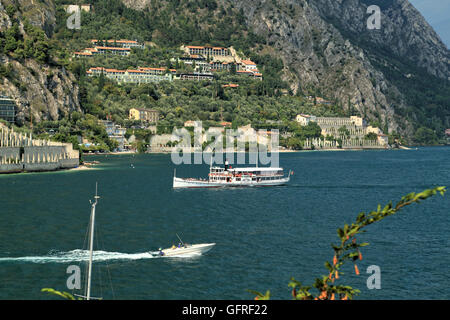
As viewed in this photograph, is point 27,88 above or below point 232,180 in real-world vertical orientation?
above

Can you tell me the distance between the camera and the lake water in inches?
1656

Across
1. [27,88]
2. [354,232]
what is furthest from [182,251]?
[27,88]

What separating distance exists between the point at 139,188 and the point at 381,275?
70499 millimetres

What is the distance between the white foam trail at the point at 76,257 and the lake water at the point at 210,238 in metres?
0.10

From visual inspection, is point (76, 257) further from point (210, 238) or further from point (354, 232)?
point (354, 232)

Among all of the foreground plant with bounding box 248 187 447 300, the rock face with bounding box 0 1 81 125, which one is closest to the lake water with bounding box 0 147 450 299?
the foreground plant with bounding box 248 187 447 300

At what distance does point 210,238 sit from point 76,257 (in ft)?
53.0

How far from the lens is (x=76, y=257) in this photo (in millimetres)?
49594

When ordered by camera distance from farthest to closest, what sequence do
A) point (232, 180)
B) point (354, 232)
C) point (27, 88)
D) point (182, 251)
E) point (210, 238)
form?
point (27, 88)
point (232, 180)
point (210, 238)
point (182, 251)
point (354, 232)

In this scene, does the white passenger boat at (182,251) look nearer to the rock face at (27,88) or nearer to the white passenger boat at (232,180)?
the white passenger boat at (232,180)

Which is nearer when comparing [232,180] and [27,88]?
[232,180]

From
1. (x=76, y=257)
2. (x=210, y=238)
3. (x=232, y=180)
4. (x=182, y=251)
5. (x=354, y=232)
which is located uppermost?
(x=354, y=232)

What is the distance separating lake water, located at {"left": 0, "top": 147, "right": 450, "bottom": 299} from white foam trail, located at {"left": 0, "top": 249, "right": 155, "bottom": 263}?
0.10 metres

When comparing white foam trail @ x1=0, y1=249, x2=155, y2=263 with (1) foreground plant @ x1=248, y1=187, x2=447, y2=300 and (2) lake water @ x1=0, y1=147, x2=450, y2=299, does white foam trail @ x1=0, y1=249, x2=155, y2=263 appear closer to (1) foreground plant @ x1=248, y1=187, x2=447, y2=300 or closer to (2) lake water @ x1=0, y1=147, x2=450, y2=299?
(2) lake water @ x1=0, y1=147, x2=450, y2=299
